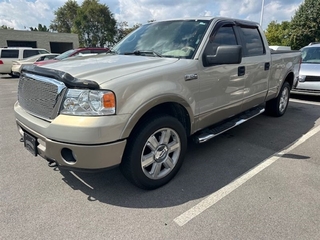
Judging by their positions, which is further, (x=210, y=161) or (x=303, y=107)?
(x=303, y=107)

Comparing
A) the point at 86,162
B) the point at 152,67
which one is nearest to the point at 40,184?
the point at 86,162

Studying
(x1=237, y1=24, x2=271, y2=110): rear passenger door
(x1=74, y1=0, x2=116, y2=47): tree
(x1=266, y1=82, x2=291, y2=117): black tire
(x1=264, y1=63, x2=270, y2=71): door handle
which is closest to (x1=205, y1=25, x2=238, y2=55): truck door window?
(x1=237, y1=24, x2=271, y2=110): rear passenger door

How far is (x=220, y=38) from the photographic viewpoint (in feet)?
11.0

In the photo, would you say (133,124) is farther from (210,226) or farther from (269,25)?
(269,25)

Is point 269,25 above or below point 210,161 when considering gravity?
above

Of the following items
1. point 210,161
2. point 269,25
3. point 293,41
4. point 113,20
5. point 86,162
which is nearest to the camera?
point 86,162

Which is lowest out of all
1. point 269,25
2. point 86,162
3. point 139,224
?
point 139,224

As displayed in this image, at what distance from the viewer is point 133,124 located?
2.29 metres

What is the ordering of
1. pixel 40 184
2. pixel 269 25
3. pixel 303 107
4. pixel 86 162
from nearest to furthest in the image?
pixel 86 162
pixel 40 184
pixel 303 107
pixel 269 25

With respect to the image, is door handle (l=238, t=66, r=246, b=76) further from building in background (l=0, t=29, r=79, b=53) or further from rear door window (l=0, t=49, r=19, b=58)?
building in background (l=0, t=29, r=79, b=53)

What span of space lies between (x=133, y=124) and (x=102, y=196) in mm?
936

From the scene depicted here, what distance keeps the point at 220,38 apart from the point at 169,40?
73 cm

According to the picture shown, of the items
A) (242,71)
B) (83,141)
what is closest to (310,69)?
(242,71)

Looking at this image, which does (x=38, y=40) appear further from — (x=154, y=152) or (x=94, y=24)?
(x=154, y=152)
